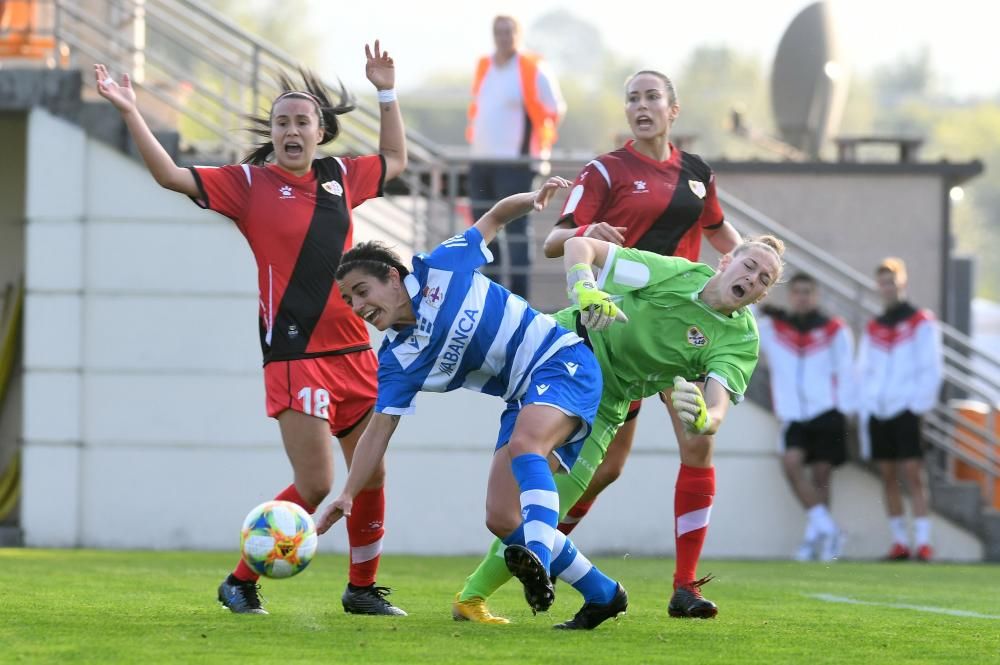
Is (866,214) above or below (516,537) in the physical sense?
above

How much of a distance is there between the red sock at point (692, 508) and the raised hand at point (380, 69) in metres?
2.20

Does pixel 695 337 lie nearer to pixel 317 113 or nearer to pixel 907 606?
pixel 317 113

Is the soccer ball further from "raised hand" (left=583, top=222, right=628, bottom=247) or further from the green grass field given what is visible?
"raised hand" (left=583, top=222, right=628, bottom=247)

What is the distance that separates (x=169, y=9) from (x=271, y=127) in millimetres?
7013

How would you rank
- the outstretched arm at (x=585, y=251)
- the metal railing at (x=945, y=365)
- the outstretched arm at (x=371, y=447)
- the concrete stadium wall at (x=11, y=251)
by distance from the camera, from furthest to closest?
the concrete stadium wall at (x=11, y=251) < the metal railing at (x=945, y=365) < the outstretched arm at (x=585, y=251) < the outstretched arm at (x=371, y=447)

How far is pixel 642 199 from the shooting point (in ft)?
27.6

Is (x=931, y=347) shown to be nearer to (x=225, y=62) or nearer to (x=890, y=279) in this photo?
(x=890, y=279)

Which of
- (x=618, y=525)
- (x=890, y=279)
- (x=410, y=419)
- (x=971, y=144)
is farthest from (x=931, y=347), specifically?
(x=971, y=144)

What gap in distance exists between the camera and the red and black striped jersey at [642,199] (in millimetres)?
8391

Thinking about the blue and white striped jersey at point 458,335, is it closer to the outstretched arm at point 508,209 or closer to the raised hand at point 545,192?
the outstretched arm at point 508,209

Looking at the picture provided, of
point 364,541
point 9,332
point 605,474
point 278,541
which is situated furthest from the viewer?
point 9,332

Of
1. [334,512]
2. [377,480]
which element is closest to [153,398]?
[377,480]

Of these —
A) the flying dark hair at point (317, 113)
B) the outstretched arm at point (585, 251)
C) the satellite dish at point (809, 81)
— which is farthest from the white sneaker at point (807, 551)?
the satellite dish at point (809, 81)

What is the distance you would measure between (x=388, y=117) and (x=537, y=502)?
2.39 m
